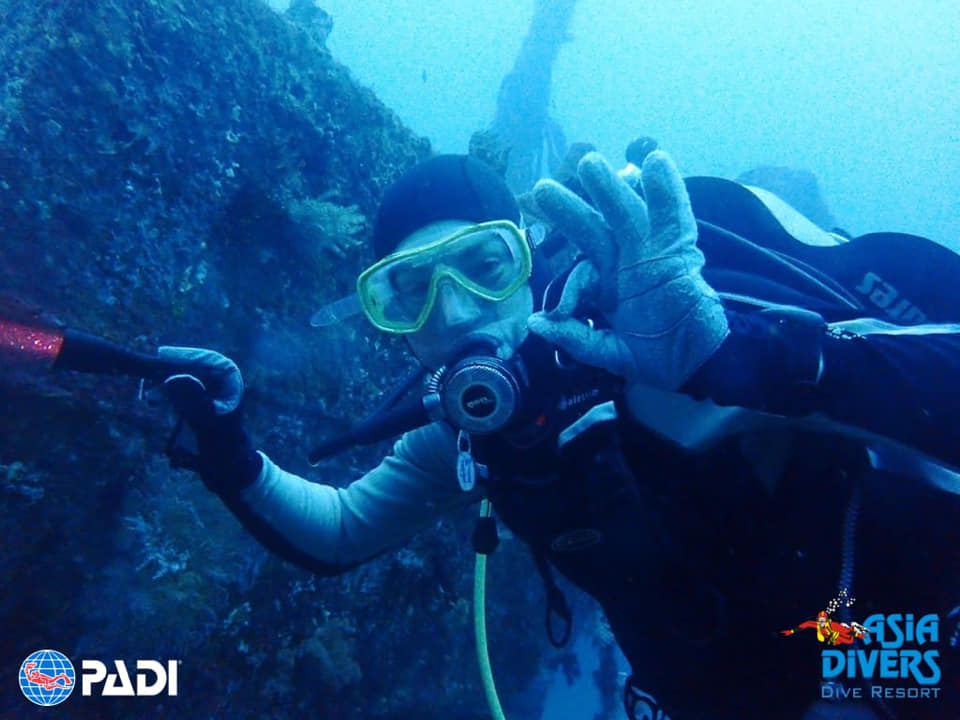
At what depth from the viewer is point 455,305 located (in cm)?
247

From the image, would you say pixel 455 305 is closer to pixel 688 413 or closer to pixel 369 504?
pixel 688 413

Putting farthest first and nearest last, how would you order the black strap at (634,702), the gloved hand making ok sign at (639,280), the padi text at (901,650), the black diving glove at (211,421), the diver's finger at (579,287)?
1. the black strap at (634,702)
2. the black diving glove at (211,421)
3. the padi text at (901,650)
4. the diver's finger at (579,287)
5. the gloved hand making ok sign at (639,280)

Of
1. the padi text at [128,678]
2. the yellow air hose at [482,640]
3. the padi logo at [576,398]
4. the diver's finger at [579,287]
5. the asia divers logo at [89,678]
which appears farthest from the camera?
the padi text at [128,678]

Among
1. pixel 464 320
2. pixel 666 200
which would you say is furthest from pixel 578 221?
pixel 464 320

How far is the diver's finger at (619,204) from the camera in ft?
5.23

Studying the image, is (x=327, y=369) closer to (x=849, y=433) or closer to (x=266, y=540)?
(x=266, y=540)

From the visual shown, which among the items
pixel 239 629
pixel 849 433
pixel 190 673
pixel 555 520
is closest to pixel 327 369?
pixel 239 629

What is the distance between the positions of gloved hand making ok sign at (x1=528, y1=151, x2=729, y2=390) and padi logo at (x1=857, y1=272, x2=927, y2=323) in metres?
0.96

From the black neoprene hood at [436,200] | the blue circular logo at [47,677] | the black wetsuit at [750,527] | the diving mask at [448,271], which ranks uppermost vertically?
the black neoprene hood at [436,200]

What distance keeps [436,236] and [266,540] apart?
5.79 feet

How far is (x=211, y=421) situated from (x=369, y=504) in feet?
3.17

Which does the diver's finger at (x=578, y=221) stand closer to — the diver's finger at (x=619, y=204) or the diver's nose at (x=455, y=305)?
the diver's finger at (x=619, y=204)

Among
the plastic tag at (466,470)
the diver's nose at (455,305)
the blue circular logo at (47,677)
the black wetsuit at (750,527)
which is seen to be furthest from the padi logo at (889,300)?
the blue circular logo at (47,677)

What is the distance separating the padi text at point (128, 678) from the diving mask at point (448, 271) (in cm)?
268
